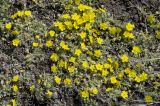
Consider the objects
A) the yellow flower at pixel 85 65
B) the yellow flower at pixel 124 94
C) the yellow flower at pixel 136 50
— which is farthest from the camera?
the yellow flower at pixel 136 50

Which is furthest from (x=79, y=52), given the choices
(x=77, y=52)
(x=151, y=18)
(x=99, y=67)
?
(x=151, y=18)

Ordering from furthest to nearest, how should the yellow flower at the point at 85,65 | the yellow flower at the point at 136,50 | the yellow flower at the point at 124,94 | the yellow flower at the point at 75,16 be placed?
the yellow flower at the point at 75,16 → the yellow flower at the point at 136,50 → the yellow flower at the point at 85,65 → the yellow flower at the point at 124,94

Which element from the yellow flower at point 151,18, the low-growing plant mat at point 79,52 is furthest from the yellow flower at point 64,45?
the yellow flower at point 151,18

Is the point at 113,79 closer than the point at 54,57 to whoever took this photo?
Yes

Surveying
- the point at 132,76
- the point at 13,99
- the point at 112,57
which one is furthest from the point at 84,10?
the point at 13,99

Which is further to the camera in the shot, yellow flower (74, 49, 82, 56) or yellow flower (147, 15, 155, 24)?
yellow flower (147, 15, 155, 24)

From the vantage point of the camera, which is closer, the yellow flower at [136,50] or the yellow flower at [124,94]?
the yellow flower at [124,94]

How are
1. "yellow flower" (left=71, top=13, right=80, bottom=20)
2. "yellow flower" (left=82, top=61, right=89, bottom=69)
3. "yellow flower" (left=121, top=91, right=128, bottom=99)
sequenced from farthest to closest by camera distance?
"yellow flower" (left=71, top=13, right=80, bottom=20) < "yellow flower" (left=82, top=61, right=89, bottom=69) < "yellow flower" (left=121, top=91, right=128, bottom=99)

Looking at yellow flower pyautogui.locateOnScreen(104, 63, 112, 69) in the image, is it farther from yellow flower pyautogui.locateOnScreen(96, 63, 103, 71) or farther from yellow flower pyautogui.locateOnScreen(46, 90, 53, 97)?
yellow flower pyautogui.locateOnScreen(46, 90, 53, 97)

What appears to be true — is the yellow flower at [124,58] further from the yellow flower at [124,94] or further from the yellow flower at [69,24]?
the yellow flower at [69,24]

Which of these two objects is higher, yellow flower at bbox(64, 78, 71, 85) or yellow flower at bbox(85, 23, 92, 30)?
yellow flower at bbox(85, 23, 92, 30)

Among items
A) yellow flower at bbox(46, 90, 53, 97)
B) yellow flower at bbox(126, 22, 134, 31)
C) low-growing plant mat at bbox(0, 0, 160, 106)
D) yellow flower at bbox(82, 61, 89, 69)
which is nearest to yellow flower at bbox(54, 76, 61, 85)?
low-growing plant mat at bbox(0, 0, 160, 106)

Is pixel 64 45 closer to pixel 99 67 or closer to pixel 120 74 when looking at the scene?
pixel 99 67
